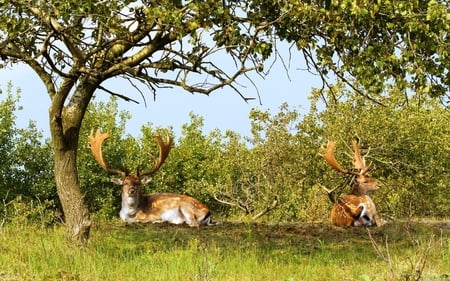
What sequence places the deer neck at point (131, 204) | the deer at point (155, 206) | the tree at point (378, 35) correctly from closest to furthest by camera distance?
the tree at point (378, 35) → the deer at point (155, 206) → the deer neck at point (131, 204)

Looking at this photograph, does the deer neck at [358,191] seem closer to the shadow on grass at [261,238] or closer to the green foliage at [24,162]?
the shadow on grass at [261,238]

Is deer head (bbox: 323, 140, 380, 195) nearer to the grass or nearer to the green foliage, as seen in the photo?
the grass

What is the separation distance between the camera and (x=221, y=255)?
974 cm

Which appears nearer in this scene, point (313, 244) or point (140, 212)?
point (313, 244)

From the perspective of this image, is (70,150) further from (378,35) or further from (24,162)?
(24,162)

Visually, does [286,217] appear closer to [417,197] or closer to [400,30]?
[417,197]

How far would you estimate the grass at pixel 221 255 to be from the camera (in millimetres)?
7957

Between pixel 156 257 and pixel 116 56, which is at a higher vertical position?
pixel 116 56

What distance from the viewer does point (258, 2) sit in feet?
29.0

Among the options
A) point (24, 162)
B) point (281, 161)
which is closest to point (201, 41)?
point (281, 161)

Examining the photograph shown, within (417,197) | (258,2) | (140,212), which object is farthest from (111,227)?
(417,197)

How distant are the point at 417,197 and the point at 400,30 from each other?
18.8 m

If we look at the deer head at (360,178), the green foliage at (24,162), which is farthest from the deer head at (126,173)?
the green foliage at (24,162)

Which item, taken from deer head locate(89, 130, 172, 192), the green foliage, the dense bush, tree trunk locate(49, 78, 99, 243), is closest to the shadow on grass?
tree trunk locate(49, 78, 99, 243)
